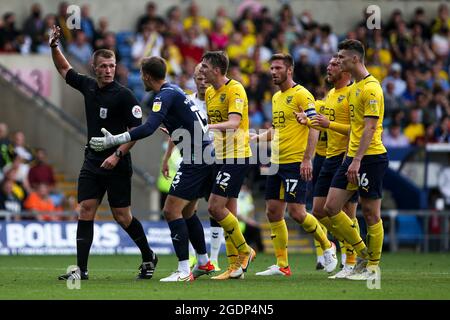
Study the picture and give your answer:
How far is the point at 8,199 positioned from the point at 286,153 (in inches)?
380

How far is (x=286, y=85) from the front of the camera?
1432 cm

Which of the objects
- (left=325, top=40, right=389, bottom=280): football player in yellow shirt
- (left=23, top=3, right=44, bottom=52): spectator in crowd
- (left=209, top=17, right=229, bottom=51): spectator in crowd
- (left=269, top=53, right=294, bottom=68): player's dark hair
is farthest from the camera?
(left=209, top=17, right=229, bottom=51): spectator in crowd

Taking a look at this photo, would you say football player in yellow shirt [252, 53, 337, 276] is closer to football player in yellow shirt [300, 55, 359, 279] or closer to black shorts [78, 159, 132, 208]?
football player in yellow shirt [300, 55, 359, 279]

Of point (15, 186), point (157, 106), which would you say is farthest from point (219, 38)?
point (157, 106)

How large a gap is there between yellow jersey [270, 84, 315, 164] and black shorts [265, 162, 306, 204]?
0.10m

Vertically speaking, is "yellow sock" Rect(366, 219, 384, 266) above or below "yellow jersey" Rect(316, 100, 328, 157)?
below

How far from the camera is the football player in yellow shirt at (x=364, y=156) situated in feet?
41.9

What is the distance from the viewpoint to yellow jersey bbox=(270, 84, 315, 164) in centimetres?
1427

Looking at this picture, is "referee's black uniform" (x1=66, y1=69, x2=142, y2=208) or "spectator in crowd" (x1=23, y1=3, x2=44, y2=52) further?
"spectator in crowd" (x1=23, y1=3, x2=44, y2=52)

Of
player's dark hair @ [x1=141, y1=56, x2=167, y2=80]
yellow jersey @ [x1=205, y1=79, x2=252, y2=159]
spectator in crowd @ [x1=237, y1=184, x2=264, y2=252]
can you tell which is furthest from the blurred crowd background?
player's dark hair @ [x1=141, y1=56, x2=167, y2=80]

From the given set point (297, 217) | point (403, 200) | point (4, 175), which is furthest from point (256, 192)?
point (297, 217)

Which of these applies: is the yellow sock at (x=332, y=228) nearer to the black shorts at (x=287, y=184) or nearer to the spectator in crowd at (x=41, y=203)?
the black shorts at (x=287, y=184)

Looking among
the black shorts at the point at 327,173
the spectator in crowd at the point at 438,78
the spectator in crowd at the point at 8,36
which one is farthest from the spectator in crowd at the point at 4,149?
the spectator in crowd at the point at 438,78

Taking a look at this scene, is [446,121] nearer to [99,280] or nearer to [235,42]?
[235,42]
